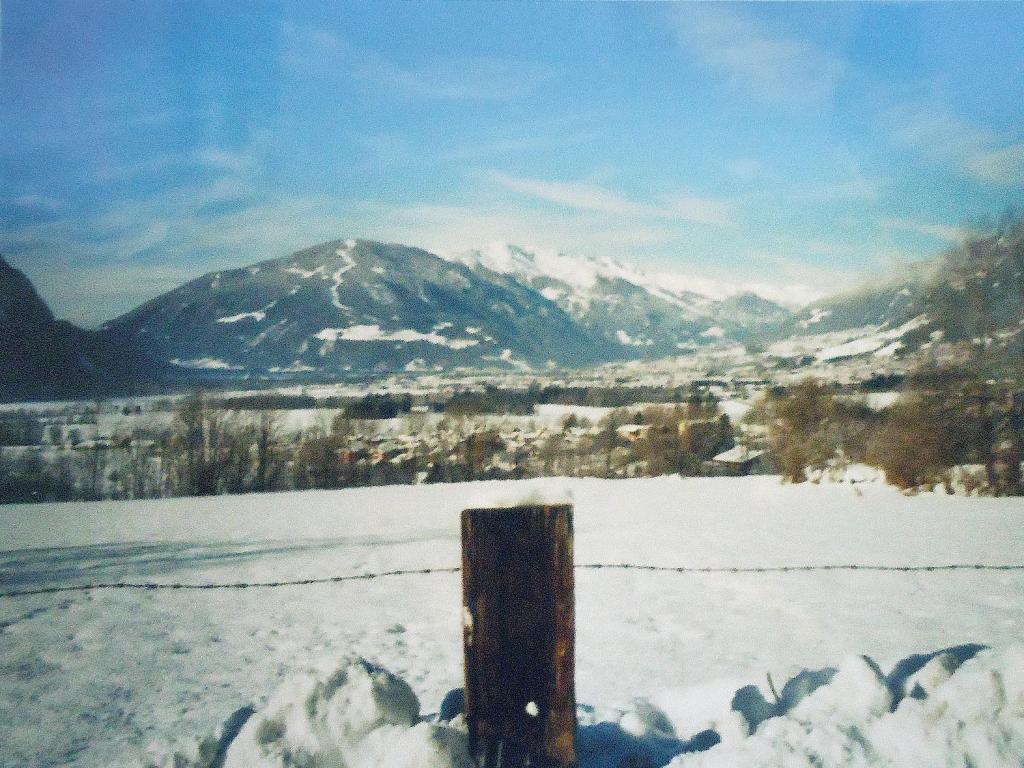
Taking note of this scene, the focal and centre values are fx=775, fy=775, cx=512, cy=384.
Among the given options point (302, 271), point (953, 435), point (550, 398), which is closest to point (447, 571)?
point (953, 435)

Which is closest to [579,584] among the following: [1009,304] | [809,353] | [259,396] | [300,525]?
[300,525]

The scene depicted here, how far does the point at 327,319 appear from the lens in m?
55.5

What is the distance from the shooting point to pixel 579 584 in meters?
7.38

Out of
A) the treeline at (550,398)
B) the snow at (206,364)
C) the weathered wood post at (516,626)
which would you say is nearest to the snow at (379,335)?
the snow at (206,364)

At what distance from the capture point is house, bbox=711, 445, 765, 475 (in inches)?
971

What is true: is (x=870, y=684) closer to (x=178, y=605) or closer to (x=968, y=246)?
(x=178, y=605)

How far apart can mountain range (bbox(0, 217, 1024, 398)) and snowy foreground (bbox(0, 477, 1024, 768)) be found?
5.73 meters

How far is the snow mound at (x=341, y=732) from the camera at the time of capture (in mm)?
2234

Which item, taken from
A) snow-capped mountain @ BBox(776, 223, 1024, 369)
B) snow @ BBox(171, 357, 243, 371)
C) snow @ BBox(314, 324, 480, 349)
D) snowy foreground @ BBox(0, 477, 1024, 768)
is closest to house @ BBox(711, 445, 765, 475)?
snow-capped mountain @ BBox(776, 223, 1024, 369)

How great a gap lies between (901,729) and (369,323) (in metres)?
59.4

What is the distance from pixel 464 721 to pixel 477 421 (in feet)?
96.9

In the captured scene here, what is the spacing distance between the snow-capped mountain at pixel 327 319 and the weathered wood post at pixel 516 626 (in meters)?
29.8

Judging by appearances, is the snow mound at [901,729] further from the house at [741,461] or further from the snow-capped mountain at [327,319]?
the snow-capped mountain at [327,319]

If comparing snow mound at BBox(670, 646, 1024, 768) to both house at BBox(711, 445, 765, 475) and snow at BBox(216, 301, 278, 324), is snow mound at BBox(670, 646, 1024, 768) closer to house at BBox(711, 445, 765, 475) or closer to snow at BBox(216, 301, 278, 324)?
house at BBox(711, 445, 765, 475)
